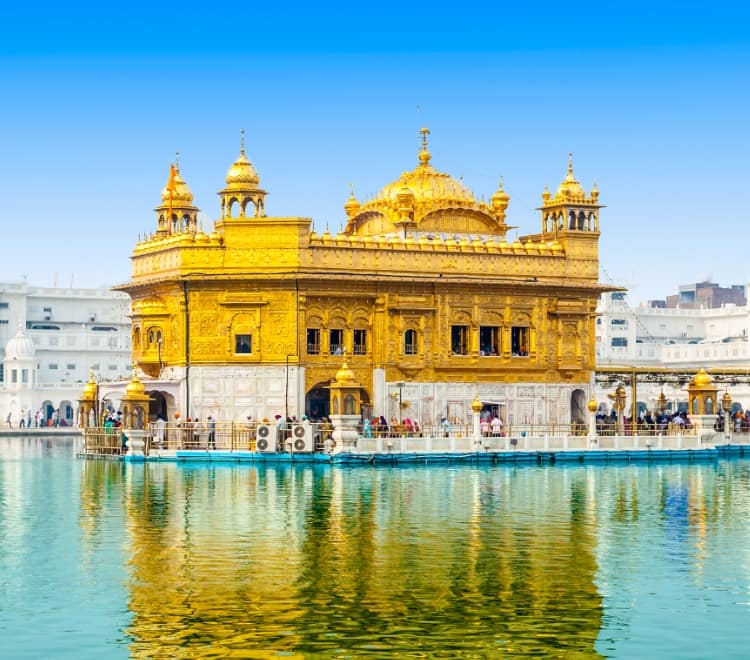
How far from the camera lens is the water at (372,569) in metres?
17.9

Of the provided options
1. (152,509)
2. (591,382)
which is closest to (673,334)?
(591,382)

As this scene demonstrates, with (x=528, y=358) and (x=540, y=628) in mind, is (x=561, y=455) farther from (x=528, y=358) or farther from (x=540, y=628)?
(x=540, y=628)

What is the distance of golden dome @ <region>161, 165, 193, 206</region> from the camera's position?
5803 cm

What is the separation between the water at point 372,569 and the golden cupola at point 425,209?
713 inches

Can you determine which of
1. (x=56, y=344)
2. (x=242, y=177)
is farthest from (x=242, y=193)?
(x=56, y=344)

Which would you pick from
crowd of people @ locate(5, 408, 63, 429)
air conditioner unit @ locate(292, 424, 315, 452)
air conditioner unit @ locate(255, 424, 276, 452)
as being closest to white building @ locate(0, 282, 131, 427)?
crowd of people @ locate(5, 408, 63, 429)

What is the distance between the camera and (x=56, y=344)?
105375 mm

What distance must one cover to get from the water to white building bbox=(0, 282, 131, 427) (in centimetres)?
5817

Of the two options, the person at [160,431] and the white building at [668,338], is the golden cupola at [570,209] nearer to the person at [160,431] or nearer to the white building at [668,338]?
the person at [160,431]

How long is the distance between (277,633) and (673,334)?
104 metres

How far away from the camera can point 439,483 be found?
3822 cm

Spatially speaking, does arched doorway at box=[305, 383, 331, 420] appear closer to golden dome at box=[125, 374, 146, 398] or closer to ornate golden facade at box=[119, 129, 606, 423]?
ornate golden facade at box=[119, 129, 606, 423]

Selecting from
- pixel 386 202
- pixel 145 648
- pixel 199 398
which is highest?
pixel 386 202

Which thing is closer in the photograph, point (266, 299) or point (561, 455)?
point (561, 455)
